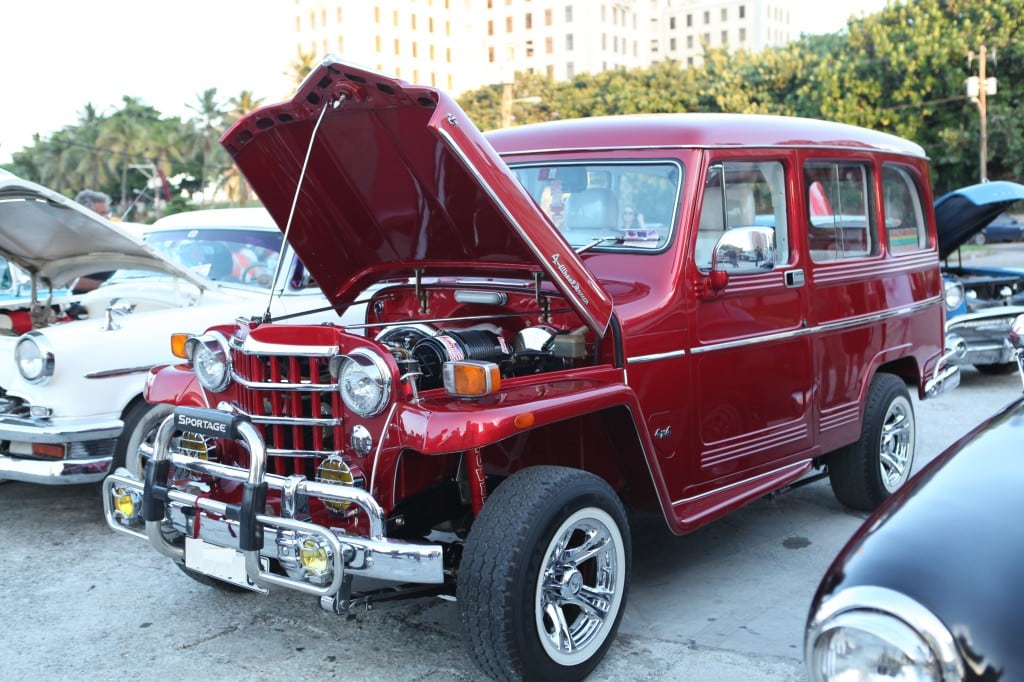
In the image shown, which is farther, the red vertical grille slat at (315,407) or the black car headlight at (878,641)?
the red vertical grille slat at (315,407)

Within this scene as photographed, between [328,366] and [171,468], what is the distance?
844 mm

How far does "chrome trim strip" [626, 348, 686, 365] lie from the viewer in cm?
388

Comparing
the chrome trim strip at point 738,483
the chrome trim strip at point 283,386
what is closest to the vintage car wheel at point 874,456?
the chrome trim strip at point 738,483

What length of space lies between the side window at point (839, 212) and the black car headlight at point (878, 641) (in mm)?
3253

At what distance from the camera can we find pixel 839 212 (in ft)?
16.8

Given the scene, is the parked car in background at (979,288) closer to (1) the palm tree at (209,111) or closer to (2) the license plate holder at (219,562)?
(2) the license plate holder at (219,562)

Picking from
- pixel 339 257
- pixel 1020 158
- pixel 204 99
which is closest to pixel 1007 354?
pixel 339 257

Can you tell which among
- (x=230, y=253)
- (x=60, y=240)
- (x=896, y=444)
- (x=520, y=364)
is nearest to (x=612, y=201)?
Result: (x=520, y=364)

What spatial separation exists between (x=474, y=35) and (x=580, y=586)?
345 feet

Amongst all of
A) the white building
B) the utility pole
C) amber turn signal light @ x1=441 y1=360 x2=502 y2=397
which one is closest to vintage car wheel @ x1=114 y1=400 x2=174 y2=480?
amber turn signal light @ x1=441 y1=360 x2=502 y2=397

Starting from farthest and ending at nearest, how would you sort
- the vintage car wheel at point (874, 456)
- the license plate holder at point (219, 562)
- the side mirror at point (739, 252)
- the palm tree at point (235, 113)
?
1. the palm tree at point (235, 113)
2. the vintage car wheel at point (874, 456)
3. the side mirror at point (739, 252)
4. the license plate holder at point (219, 562)

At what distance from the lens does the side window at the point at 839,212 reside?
4918 mm

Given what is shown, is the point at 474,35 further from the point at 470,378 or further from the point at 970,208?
the point at 470,378

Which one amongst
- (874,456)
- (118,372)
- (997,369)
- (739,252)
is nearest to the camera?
(739,252)
